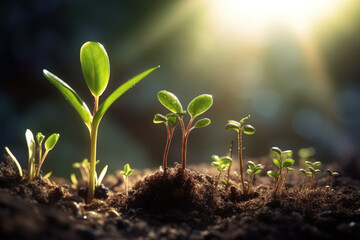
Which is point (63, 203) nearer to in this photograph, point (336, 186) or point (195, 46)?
point (336, 186)

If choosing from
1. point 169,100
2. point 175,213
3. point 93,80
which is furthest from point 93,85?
point 175,213

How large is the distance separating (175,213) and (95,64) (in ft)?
2.10

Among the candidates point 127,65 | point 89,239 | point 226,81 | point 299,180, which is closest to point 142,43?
point 127,65

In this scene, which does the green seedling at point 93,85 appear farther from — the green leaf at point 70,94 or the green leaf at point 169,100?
the green leaf at point 169,100

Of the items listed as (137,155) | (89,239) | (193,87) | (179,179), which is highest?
(193,87)

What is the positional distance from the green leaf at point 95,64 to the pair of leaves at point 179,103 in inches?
9.8

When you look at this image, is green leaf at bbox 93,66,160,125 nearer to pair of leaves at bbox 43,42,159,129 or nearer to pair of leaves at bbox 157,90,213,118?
pair of leaves at bbox 43,42,159,129

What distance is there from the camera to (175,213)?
0.93 m

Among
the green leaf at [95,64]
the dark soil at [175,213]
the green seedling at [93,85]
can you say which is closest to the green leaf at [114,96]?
the green seedling at [93,85]

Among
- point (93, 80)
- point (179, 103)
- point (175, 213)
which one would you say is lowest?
point (175, 213)

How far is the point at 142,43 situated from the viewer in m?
3.40

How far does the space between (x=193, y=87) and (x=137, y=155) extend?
124cm

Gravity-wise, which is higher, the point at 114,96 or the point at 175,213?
A: the point at 114,96

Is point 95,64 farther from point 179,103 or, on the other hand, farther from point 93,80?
point 179,103
